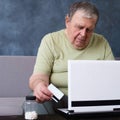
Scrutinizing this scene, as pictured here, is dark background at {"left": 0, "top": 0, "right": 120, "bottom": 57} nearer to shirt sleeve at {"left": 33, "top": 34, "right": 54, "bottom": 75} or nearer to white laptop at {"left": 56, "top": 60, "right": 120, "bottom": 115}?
shirt sleeve at {"left": 33, "top": 34, "right": 54, "bottom": 75}

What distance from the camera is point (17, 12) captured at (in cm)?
238

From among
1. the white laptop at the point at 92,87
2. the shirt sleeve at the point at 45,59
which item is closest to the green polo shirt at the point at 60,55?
the shirt sleeve at the point at 45,59

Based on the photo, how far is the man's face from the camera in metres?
1.38

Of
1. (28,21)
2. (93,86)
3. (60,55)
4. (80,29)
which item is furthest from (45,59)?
(28,21)

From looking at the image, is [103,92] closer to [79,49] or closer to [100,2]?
[79,49]

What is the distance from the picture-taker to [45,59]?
1.42m

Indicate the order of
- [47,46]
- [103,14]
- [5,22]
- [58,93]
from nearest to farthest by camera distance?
[58,93] → [47,46] → [5,22] → [103,14]

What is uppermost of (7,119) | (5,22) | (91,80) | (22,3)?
(22,3)

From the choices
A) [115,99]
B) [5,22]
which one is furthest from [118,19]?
[115,99]

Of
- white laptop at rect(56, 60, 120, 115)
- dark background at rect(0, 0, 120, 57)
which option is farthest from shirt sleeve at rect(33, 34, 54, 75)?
dark background at rect(0, 0, 120, 57)

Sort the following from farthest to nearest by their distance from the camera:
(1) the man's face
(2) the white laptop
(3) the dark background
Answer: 1. (3) the dark background
2. (1) the man's face
3. (2) the white laptop

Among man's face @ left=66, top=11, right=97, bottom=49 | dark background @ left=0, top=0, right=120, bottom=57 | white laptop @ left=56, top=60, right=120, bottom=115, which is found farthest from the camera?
dark background @ left=0, top=0, right=120, bottom=57

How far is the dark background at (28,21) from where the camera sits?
2.36m

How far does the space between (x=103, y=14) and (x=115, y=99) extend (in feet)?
5.07
